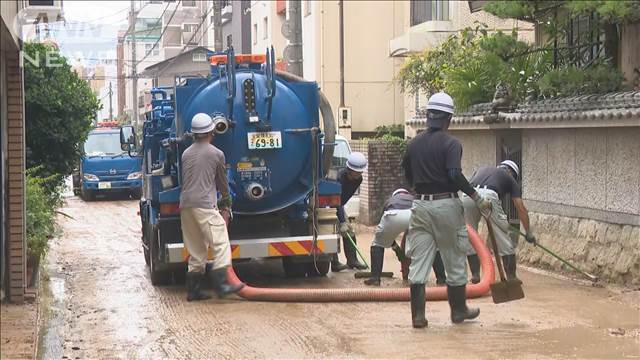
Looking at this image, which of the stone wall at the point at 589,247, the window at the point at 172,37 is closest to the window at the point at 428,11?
the stone wall at the point at 589,247

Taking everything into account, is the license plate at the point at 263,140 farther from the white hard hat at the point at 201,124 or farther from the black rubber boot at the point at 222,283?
the black rubber boot at the point at 222,283

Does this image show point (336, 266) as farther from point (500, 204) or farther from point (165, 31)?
point (165, 31)

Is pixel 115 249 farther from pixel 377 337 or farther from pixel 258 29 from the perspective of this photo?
pixel 258 29

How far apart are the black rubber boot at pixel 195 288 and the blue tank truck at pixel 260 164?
0.42m

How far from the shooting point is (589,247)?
1095cm

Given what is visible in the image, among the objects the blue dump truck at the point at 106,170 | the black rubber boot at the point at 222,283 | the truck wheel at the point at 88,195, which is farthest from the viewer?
the truck wheel at the point at 88,195

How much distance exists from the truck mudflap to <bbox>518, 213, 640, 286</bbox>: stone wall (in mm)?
2998

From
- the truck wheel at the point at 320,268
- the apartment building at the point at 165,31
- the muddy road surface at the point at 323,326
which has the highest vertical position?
the apartment building at the point at 165,31

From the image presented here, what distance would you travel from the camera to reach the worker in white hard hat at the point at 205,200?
9.34 metres

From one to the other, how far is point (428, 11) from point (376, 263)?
579 inches

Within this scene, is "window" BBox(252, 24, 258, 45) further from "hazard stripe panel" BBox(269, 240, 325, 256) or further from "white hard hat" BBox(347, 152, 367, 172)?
"hazard stripe panel" BBox(269, 240, 325, 256)

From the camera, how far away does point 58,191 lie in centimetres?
1474

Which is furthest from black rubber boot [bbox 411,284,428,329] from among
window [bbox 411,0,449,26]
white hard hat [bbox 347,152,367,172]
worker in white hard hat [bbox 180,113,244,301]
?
window [bbox 411,0,449,26]

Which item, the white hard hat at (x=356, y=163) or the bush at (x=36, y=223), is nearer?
the bush at (x=36, y=223)
